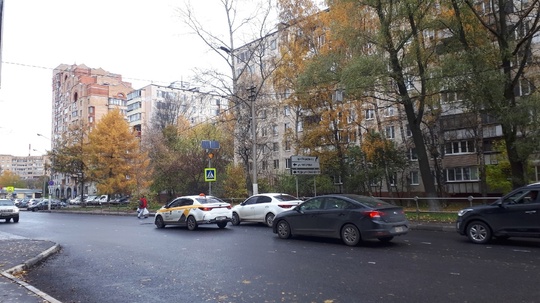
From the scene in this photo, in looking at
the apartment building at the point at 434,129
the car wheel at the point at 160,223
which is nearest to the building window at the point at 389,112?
the apartment building at the point at 434,129

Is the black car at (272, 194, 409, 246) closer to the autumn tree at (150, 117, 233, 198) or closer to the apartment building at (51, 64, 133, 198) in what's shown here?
the autumn tree at (150, 117, 233, 198)

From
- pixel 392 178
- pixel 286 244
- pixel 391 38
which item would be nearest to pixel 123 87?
pixel 392 178

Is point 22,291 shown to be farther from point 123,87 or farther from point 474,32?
point 123,87

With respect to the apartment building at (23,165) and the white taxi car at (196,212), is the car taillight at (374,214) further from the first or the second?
the apartment building at (23,165)

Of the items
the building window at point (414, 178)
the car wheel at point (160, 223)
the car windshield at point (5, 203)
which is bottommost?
the car wheel at point (160, 223)

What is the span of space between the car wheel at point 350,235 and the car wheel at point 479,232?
3.32 meters

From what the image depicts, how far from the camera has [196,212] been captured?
17.8 m

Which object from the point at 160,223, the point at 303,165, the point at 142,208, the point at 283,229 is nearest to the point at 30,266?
the point at 283,229

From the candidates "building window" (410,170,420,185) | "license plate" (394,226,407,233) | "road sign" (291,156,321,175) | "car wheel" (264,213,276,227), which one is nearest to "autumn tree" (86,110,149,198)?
"road sign" (291,156,321,175)

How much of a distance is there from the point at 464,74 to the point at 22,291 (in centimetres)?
1751

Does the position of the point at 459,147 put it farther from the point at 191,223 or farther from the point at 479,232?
the point at 191,223

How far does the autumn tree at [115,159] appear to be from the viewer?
4266 cm

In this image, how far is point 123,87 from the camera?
105 m

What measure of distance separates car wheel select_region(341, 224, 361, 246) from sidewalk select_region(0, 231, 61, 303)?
7584mm
